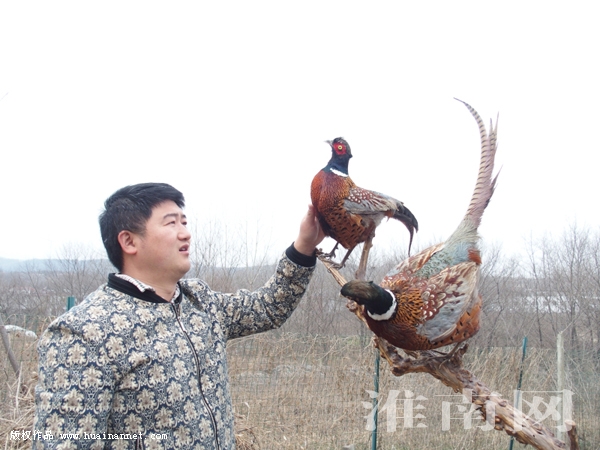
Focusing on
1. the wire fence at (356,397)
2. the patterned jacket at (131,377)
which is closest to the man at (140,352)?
the patterned jacket at (131,377)

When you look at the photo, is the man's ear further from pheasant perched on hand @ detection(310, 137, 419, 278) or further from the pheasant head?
the pheasant head

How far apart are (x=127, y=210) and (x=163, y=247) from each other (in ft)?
0.60

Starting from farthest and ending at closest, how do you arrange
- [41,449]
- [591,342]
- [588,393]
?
[591,342] < [588,393] < [41,449]

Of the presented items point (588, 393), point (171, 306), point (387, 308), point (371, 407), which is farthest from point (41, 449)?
point (588, 393)

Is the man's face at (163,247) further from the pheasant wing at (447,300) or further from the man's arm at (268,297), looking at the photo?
the pheasant wing at (447,300)

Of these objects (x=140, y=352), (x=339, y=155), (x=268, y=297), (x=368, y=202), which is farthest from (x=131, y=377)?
(x=339, y=155)

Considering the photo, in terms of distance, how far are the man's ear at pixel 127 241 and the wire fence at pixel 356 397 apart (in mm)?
5000

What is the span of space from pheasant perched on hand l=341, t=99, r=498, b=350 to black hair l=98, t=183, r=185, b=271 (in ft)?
3.22

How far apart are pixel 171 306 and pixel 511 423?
5.91ft

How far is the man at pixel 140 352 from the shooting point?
1.37 meters

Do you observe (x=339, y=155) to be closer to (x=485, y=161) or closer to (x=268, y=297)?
(x=485, y=161)

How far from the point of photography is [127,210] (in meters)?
1.70

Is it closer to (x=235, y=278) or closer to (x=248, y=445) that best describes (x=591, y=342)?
(x=235, y=278)

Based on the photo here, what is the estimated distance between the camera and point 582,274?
12125mm
